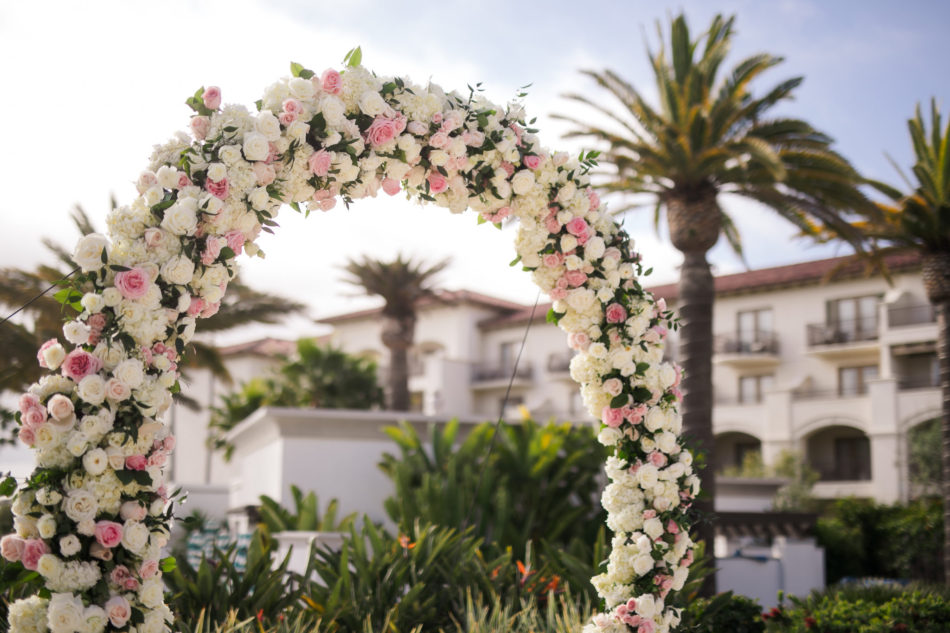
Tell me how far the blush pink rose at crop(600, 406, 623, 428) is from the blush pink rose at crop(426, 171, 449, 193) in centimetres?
190

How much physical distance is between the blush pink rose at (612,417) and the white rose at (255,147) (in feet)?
9.49

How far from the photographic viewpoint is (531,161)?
5.92m

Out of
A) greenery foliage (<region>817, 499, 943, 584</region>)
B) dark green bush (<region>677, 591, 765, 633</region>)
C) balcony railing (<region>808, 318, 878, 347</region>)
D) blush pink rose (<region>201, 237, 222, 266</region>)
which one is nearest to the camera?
blush pink rose (<region>201, 237, 222, 266</region>)

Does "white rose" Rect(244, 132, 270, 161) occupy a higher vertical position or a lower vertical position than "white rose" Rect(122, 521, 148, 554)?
higher

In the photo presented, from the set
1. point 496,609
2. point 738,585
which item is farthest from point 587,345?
point 738,585

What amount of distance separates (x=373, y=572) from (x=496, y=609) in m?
1.21

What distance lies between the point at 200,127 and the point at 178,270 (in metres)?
0.89

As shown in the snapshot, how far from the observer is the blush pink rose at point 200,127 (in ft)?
16.1

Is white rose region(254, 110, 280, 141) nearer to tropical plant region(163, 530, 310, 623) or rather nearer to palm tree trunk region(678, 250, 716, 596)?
tropical plant region(163, 530, 310, 623)

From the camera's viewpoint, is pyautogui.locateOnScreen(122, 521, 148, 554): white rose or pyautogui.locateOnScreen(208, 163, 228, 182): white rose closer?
pyautogui.locateOnScreen(122, 521, 148, 554): white rose

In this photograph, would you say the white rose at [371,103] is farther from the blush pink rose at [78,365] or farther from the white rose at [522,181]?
the blush pink rose at [78,365]

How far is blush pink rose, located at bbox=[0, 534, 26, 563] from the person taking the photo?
4.09 m

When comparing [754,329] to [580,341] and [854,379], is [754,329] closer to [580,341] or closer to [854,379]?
[854,379]

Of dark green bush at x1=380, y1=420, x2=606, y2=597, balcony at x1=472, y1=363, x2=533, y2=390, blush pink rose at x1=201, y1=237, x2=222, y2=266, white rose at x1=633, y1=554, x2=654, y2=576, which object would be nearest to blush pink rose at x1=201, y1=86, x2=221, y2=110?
blush pink rose at x1=201, y1=237, x2=222, y2=266
